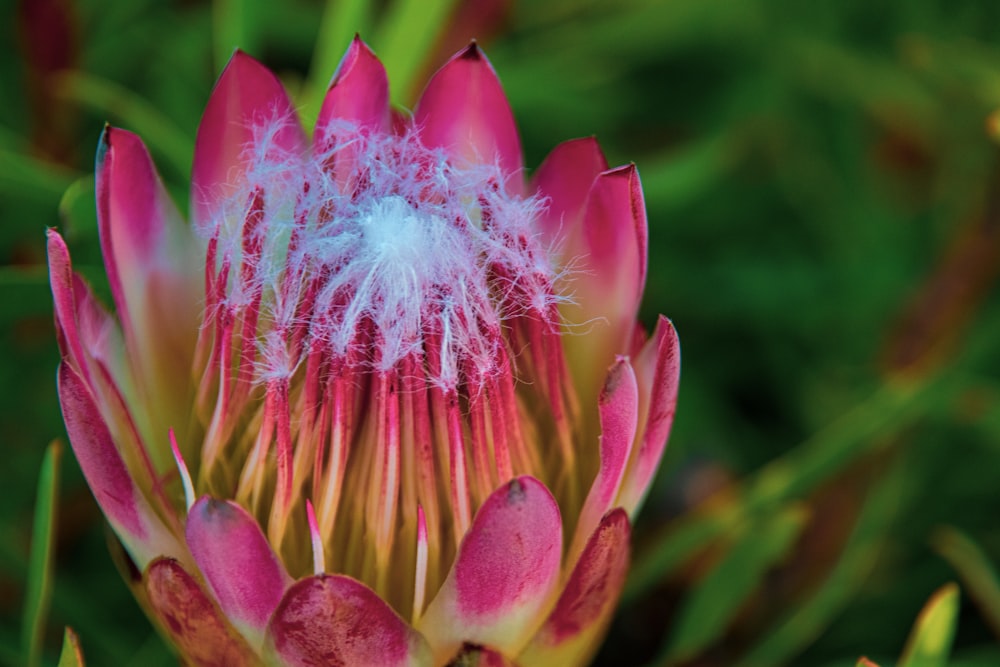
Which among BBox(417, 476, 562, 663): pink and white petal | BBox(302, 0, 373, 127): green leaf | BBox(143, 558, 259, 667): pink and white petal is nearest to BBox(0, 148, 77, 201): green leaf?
BBox(302, 0, 373, 127): green leaf

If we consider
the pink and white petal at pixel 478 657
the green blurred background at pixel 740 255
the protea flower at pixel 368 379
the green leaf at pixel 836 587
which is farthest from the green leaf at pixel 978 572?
the pink and white petal at pixel 478 657

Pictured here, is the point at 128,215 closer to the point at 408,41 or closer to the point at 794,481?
the point at 408,41

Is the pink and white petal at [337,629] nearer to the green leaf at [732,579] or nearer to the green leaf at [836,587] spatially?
the green leaf at [732,579]

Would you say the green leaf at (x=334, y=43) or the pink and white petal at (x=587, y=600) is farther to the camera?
the green leaf at (x=334, y=43)

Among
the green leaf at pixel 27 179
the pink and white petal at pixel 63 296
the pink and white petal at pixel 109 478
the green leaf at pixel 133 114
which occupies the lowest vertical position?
the pink and white petal at pixel 109 478

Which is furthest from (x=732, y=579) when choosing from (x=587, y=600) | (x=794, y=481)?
(x=587, y=600)

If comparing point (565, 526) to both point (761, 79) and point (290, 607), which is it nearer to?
point (290, 607)
